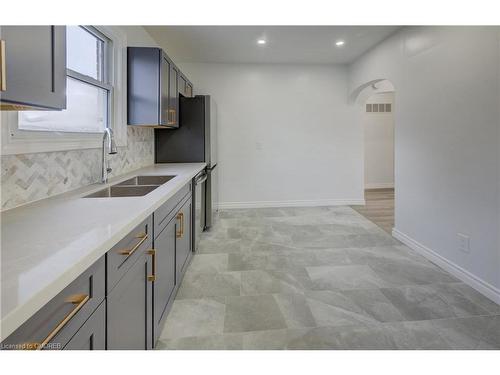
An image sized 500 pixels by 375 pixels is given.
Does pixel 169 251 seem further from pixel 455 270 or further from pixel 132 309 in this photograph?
pixel 455 270

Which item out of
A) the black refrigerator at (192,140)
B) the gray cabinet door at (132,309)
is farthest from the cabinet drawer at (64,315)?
the black refrigerator at (192,140)

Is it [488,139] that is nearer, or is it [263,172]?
[488,139]

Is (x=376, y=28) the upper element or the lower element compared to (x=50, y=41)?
upper

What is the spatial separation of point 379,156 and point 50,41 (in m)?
7.45

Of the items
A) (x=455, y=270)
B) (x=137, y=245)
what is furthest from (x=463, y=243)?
(x=137, y=245)

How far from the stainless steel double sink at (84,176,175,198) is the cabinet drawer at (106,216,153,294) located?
636 mm

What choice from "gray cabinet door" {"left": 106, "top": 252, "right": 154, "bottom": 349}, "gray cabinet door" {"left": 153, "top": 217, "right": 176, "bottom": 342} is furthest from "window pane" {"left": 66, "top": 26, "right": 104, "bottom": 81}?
"gray cabinet door" {"left": 106, "top": 252, "right": 154, "bottom": 349}

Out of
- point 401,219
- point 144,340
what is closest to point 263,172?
point 401,219

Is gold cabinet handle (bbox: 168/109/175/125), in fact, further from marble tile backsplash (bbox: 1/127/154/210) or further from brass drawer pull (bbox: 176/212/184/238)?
brass drawer pull (bbox: 176/212/184/238)

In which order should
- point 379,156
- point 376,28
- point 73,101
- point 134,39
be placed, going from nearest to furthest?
1. point 73,101
2. point 134,39
3. point 376,28
4. point 379,156

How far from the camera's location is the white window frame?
1443mm

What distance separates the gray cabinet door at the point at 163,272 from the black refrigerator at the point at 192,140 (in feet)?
6.02

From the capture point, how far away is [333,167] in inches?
225
